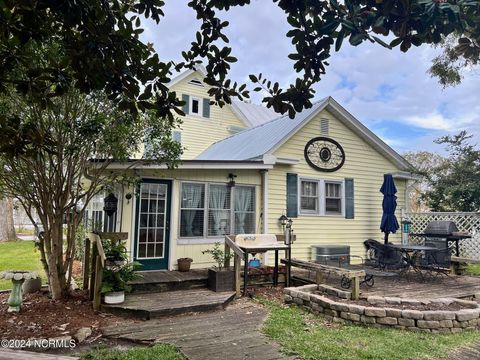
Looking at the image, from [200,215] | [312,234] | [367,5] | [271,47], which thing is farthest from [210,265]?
[367,5]

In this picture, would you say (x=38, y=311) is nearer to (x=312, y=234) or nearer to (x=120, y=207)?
(x=120, y=207)

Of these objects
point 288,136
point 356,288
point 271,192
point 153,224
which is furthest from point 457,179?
point 153,224

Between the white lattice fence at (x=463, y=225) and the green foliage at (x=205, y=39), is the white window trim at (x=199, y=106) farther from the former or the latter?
the green foliage at (x=205, y=39)

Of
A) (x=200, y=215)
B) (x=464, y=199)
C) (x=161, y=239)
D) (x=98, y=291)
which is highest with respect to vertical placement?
(x=464, y=199)

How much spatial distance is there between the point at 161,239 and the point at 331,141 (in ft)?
17.8

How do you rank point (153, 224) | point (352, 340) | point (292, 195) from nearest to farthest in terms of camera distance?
point (352, 340) → point (153, 224) → point (292, 195)

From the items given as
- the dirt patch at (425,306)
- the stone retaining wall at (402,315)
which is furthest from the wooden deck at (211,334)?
the dirt patch at (425,306)

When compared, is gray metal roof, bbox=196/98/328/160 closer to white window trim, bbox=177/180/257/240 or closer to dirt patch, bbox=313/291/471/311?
white window trim, bbox=177/180/257/240

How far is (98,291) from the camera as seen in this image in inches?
213

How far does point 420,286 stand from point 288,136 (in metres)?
4.53

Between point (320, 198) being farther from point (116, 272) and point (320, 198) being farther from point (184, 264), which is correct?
point (116, 272)

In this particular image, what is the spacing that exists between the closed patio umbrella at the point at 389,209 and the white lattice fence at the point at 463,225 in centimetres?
185

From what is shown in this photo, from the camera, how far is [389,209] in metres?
9.41

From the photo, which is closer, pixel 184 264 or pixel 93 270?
pixel 93 270
